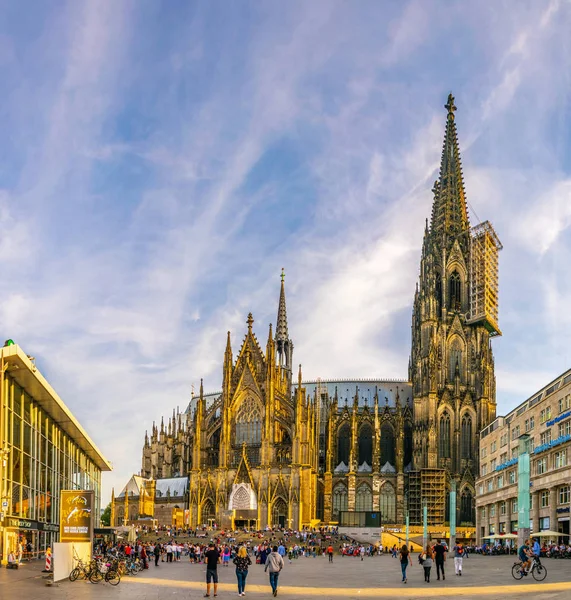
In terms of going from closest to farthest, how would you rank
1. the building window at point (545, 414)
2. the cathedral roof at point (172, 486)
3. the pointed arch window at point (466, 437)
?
1. the building window at point (545, 414)
2. the pointed arch window at point (466, 437)
3. the cathedral roof at point (172, 486)

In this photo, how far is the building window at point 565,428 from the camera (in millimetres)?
62219

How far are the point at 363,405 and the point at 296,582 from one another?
8672 cm

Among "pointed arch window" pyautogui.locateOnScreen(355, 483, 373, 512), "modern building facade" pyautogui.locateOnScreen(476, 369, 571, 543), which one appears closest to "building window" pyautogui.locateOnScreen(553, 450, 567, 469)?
"modern building facade" pyautogui.locateOnScreen(476, 369, 571, 543)

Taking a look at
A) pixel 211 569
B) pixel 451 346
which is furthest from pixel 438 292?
pixel 211 569

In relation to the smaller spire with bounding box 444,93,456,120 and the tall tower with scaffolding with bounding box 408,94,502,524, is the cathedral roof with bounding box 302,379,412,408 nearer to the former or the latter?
the tall tower with scaffolding with bounding box 408,94,502,524

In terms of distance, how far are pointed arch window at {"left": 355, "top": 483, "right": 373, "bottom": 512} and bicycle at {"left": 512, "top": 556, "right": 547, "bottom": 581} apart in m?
73.6

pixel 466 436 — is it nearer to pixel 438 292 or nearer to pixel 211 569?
pixel 438 292

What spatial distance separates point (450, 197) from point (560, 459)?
60.9 meters

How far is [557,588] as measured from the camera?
27516mm

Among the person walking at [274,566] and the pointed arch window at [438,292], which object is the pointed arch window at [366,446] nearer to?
the pointed arch window at [438,292]

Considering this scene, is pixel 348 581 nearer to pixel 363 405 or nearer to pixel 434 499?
pixel 434 499

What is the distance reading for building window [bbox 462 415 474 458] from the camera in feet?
342

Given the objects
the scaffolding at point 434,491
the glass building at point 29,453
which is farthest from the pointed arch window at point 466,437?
the glass building at point 29,453

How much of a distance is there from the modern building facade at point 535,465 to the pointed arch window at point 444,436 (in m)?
11.1
